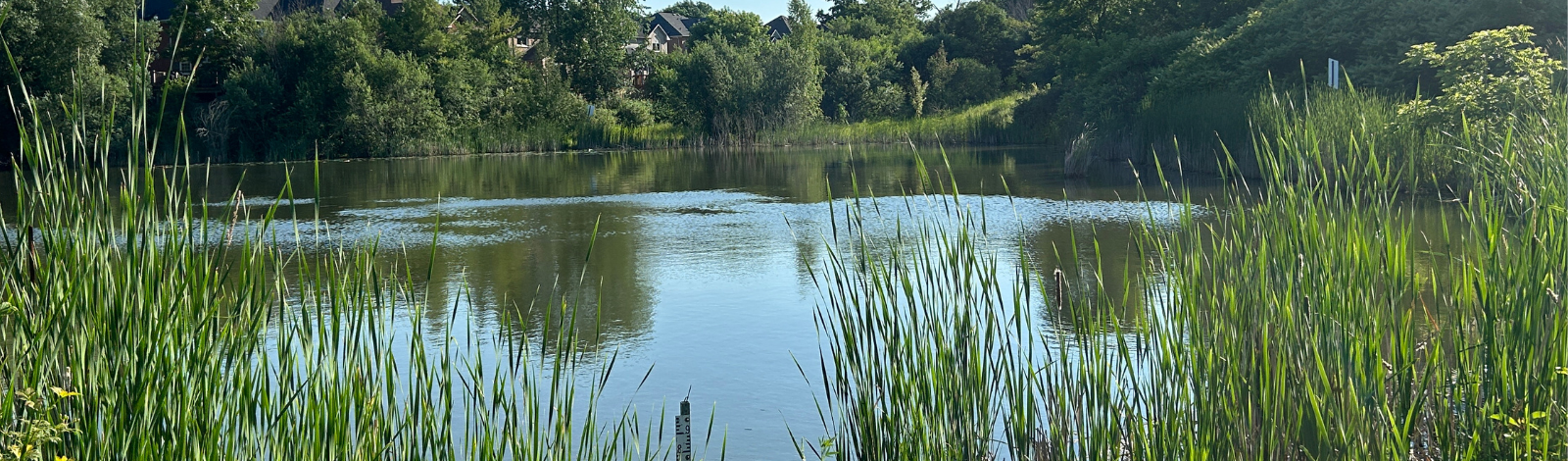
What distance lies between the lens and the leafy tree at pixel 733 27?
1661 inches

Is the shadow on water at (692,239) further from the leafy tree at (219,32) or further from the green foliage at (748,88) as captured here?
the leafy tree at (219,32)

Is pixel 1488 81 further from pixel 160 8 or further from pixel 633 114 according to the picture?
pixel 160 8

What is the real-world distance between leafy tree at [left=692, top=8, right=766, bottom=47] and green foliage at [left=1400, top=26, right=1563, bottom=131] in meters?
31.6

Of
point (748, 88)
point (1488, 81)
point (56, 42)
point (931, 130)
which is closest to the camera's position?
point (1488, 81)

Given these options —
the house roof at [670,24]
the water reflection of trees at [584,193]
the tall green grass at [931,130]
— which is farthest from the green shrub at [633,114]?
the house roof at [670,24]

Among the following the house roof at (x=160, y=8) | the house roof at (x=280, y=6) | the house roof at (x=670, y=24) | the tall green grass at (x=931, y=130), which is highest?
the house roof at (x=670, y=24)

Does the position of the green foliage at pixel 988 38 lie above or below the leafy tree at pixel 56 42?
above

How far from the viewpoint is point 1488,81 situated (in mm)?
9977

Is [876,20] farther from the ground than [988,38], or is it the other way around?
[876,20]

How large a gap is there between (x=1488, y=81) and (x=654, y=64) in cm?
2956

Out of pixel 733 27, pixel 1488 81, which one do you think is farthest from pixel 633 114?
pixel 1488 81

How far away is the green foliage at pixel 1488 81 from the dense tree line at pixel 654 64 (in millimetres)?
4105

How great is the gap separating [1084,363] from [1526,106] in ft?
21.7

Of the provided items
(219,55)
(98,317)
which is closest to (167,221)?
(98,317)
